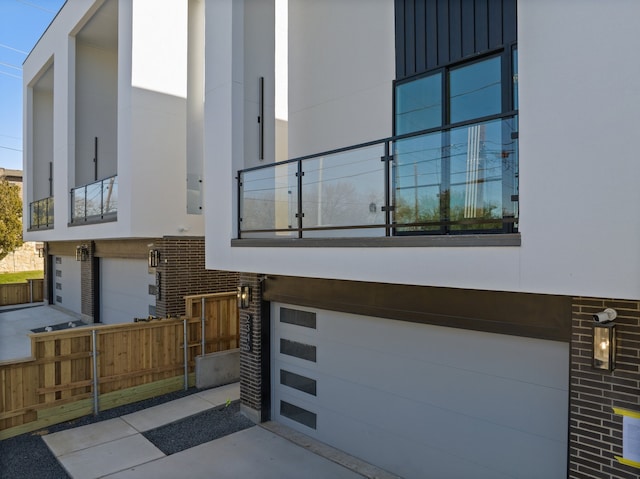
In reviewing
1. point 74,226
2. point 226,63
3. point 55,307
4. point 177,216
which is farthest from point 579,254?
point 55,307

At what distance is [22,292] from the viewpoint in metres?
20.4

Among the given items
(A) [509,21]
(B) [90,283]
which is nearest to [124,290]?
(B) [90,283]

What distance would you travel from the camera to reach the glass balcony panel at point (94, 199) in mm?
11914

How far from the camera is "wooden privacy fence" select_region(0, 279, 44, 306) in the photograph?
65.4ft

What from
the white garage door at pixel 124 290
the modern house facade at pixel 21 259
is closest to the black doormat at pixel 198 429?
the white garage door at pixel 124 290

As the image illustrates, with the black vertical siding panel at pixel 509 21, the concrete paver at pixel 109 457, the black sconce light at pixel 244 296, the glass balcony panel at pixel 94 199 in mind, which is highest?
the black vertical siding panel at pixel 509 21

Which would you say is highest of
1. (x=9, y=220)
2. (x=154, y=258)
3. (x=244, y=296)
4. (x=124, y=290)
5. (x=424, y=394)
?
(x=9, y=220)

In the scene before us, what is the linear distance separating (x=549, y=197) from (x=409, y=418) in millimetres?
3674

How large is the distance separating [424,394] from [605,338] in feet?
7.93

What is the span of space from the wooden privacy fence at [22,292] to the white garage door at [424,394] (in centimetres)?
1798

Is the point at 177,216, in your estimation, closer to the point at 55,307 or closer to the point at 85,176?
the point at 85,176

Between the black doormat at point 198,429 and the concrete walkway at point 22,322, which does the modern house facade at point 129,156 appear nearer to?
the concrete walkway at point 22,322

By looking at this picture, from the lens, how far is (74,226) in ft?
43.1

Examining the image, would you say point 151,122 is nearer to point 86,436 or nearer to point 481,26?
point 86,436
